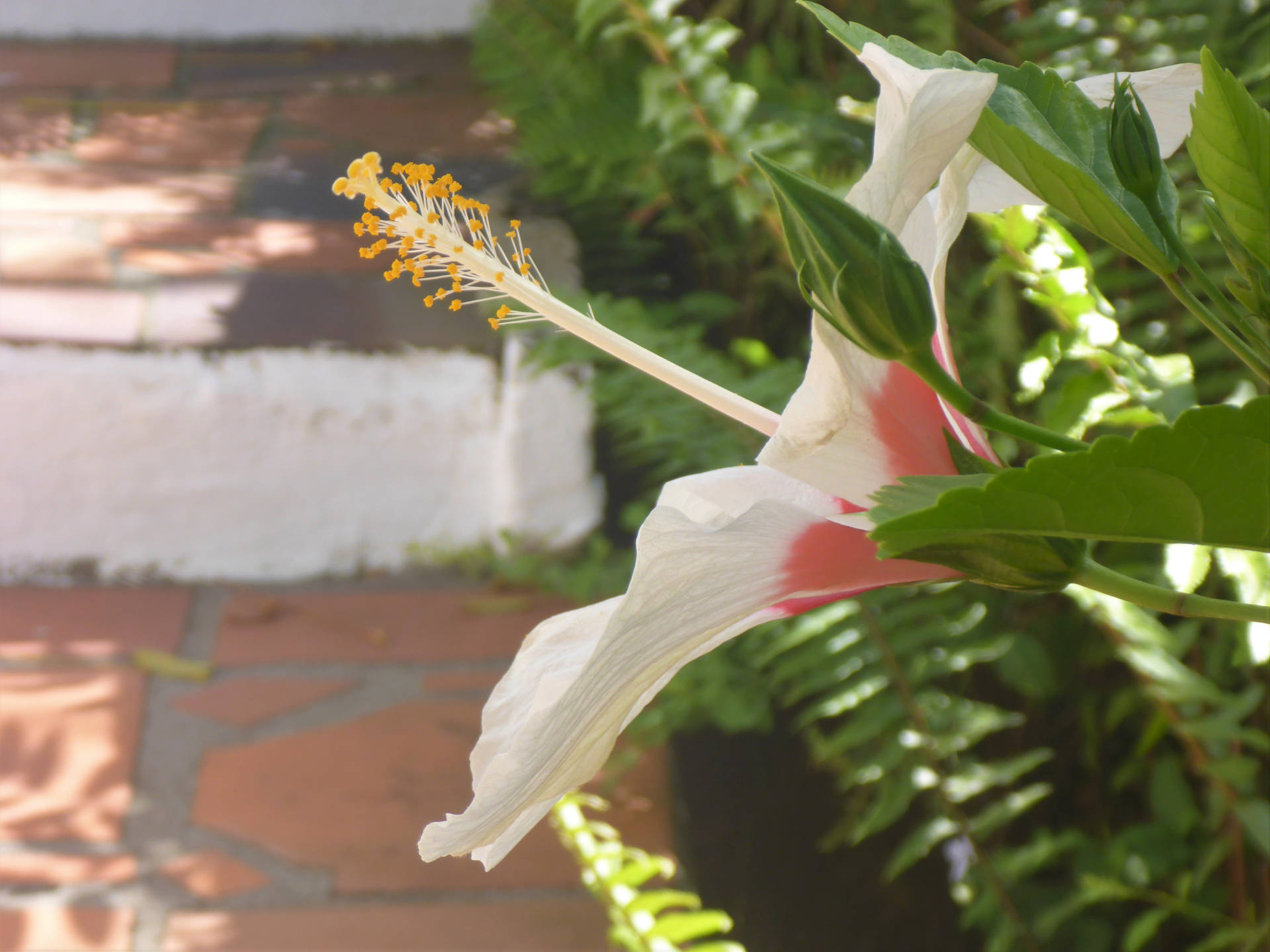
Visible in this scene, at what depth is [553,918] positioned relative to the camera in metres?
1.06

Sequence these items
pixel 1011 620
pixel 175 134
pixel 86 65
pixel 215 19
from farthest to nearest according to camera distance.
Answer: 1. pixel 215 19
2. pixel 86 65
3. pixel 175 134
4. pixel 1011 620

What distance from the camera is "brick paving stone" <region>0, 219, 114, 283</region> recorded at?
175 cm

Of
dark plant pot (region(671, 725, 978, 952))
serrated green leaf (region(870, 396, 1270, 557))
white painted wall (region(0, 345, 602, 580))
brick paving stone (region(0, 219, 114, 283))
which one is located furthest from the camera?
brick paving stone (region(0, 219, 114, 283))

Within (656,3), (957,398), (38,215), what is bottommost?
(38,215)

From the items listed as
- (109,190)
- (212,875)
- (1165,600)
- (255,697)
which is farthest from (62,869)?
(109,190)

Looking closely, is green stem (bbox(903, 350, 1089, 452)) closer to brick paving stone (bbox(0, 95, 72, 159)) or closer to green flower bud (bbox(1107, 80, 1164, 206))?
green flower bud (bbox(1107, 80, 1164, 206))

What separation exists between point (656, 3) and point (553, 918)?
86 centimetres

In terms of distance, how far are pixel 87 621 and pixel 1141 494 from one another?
4.74 feet

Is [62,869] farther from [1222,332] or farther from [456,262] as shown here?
[1222,332]

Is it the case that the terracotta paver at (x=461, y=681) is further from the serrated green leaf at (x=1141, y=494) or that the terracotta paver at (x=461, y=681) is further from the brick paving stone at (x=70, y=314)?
the serrated green leaf at (x=1141, y=494)

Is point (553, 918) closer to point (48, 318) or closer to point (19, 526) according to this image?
point (19, 526)

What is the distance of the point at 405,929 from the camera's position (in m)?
1.04

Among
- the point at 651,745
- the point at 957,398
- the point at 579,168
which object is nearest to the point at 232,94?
the point at 579,168

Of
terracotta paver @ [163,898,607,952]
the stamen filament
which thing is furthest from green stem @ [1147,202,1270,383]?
terracotta paver @ [163,898,607,952]
